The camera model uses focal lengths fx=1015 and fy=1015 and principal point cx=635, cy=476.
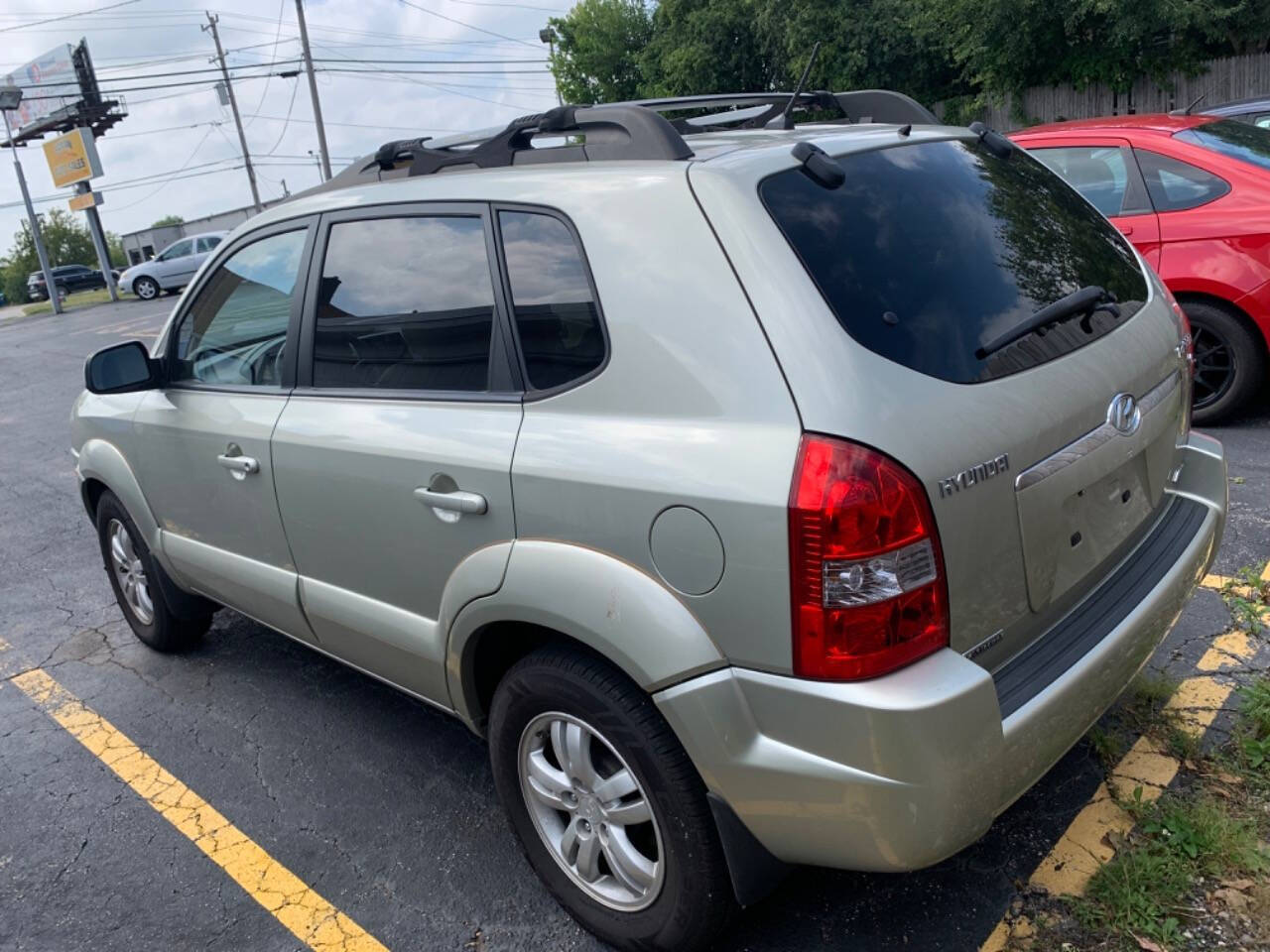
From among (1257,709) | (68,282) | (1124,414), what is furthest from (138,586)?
(68,282)

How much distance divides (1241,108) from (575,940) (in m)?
10.2

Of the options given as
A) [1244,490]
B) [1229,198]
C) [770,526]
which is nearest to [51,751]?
[770,526]

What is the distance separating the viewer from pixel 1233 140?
19.0ft

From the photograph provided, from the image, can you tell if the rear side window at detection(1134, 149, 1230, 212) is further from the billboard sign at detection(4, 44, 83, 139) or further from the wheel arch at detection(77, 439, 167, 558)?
the billboard sign at detection(4, 44, 83, 139)

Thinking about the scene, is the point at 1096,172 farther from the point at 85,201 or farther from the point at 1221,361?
the point at 85,201

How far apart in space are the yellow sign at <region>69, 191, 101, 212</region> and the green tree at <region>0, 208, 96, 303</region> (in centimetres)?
4085

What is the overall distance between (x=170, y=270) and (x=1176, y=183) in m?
31.4

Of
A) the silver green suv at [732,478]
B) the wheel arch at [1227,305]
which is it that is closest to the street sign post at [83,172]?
the wheel arch at [1227,305]

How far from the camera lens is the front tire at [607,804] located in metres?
2.17

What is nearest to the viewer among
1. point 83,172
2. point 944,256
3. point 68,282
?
point 944,256

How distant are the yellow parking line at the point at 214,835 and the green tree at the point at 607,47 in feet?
94.7

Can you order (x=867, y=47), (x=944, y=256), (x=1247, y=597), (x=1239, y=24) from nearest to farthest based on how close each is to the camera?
(x=944, y=256) < (x=1247, y=597) < (x=1239, y=24) < (x=867, y=47)

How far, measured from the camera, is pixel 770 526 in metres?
1.89

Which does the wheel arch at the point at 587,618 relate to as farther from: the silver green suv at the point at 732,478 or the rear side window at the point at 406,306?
the rear side window at the point at 406,306
